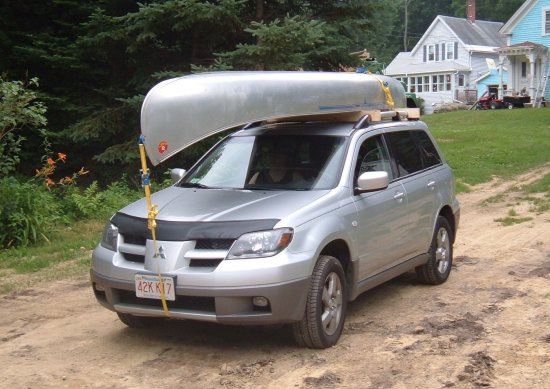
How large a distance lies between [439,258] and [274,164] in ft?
7.72

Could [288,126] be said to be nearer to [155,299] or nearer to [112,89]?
[155,299]

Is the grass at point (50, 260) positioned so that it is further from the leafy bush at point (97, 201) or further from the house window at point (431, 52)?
the house window at point (431, 52)

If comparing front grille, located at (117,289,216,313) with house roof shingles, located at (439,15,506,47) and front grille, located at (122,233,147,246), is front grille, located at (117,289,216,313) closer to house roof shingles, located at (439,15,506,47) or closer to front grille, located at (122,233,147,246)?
front grille, located at (122,233,147,246)

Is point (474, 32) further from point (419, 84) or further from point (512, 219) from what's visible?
point (512, 219)

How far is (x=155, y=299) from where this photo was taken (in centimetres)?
507

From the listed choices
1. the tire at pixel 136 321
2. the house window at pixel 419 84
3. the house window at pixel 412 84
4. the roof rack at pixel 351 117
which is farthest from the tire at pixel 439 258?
the house window at pixel 412 84

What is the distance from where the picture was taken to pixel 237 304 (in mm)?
4871

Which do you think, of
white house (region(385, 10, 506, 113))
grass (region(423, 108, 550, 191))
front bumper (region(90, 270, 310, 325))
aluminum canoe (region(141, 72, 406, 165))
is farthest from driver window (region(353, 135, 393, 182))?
white house (region(385, 10, 506, 113))

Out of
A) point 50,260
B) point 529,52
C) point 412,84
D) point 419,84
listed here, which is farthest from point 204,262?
point 412,84

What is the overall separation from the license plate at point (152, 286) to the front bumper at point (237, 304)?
0.18ft

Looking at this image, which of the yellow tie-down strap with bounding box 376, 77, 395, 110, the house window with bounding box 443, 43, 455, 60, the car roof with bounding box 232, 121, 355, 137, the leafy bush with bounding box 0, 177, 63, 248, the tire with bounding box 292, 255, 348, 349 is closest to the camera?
the tire with bounding box 292, 255, 348, 349

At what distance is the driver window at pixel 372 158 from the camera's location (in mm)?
6166

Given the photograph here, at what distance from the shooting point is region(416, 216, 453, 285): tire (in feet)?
23.7

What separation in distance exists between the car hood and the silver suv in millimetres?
12
